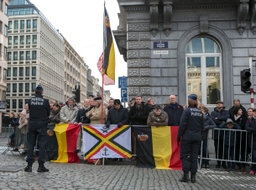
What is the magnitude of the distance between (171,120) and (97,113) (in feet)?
7.76

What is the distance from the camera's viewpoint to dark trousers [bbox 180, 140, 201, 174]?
7828 mm

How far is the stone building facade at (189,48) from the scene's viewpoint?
14.3m

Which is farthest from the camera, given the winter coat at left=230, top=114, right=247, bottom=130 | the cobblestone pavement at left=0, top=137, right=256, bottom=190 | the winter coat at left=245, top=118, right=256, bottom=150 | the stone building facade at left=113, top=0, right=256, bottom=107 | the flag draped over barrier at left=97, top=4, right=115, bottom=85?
the stone building facade at left=113, top=0, right=256, bottom=107

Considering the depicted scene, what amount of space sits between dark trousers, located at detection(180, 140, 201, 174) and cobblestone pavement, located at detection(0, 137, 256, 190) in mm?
357

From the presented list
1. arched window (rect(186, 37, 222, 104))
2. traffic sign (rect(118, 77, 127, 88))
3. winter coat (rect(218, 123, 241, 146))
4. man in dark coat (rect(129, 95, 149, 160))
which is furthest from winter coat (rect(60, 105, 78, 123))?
traffic sign (rect(118, 77, 127, 88))

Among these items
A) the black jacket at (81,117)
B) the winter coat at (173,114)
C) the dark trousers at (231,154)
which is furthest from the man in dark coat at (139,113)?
the dark trousers at (231,154)

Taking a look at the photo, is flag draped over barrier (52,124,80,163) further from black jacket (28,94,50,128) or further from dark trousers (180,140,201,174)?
dark trousers (180,140,201,174)

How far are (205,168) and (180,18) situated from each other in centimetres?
693

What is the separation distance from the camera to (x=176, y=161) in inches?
399

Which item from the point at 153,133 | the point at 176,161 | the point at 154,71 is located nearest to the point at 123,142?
the point at 153,133

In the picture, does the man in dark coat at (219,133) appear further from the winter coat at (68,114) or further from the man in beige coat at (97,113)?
the winter coat at (68,114)

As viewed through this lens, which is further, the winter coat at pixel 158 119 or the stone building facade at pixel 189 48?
the stone building facade at pixel 189 48

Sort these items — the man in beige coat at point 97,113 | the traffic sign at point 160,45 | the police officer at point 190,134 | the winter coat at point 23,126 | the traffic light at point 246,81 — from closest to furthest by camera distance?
the police officer at point 190,134 → the man in beige coat at point 97,113 → the traffic light at point 246,81 → the winter coat at point 23,126 → the traffic sign at point 160,45

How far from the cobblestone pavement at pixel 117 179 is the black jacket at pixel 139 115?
1684mm
